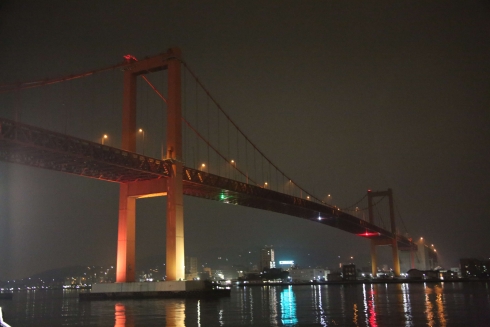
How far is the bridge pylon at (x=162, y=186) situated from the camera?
1428 inches

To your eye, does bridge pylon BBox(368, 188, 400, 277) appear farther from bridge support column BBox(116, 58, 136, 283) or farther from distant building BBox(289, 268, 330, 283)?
bridge support column BBox(116, 58, 136, 283)

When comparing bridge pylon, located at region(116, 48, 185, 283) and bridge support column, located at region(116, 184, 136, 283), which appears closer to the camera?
bridge pylon, located at region(116, 48, 185, 283)

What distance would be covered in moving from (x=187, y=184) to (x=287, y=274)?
4125 inches

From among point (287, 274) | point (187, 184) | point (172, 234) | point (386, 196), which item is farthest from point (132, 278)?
point (287, 274)

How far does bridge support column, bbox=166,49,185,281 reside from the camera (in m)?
36.0

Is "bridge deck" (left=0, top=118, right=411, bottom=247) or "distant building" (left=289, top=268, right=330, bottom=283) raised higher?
"bridge deck" (left=0, top=118, right=411, bottom=247)

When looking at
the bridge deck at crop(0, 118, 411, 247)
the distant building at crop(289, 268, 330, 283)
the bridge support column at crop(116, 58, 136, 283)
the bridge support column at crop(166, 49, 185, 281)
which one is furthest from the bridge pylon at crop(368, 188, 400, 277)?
the bridge support column at crop(116, 58, 136, 283)

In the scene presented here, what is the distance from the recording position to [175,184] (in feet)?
120

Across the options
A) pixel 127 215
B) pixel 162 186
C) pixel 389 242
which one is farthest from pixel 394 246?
pixel 127 215

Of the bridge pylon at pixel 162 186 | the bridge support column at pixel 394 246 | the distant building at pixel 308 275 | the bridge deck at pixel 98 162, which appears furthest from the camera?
the distant building at pixel 308 275

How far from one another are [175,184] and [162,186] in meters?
1.26

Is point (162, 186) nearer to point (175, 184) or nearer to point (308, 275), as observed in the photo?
point (175, 184)

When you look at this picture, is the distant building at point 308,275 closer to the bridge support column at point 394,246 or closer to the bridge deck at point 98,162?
the bridge support column at point 394,246

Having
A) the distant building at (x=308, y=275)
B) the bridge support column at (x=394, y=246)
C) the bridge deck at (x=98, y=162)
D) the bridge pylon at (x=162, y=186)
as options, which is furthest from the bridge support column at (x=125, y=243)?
the distant building at (x=308, y=275)
